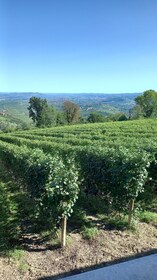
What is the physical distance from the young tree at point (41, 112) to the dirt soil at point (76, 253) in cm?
7455

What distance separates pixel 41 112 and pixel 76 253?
79359 mm

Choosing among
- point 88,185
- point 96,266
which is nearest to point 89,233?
point 96,266

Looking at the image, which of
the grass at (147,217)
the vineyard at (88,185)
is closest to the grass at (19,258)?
the vineyard at (88,185)

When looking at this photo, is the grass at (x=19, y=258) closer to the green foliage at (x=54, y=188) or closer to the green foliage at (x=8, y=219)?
the green foliage at (x=8, y=219)

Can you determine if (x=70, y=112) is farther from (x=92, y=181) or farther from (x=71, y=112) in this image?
(x=92, y=181)

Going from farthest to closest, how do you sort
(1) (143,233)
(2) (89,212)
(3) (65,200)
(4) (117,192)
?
(2) (89,212)
(4) (117,192)
(1) (143,233)
(3) (65,200)

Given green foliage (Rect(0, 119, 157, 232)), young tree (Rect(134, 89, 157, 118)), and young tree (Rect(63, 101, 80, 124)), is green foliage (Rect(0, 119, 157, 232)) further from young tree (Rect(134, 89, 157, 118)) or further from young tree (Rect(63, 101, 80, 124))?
young tree (Rect(63, 101, 80, 124))

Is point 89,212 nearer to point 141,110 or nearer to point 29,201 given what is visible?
point 29,201

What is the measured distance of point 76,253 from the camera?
7926 millimetres

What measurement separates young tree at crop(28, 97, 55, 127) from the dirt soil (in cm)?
7455

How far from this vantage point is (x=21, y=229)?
9625 mm

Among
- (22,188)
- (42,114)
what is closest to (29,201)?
(22,188)

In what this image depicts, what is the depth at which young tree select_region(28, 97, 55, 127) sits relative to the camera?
83688 millimetres

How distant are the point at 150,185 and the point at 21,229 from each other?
5.73m
